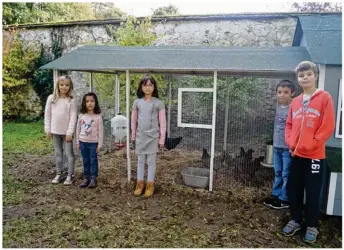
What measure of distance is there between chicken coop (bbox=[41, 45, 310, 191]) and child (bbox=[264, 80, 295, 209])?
243 millimetres

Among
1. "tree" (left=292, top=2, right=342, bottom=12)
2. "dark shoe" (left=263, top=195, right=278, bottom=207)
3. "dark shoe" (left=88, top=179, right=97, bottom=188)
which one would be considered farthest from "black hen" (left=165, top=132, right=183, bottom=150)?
"tree" (left=292, top=2, right=342, bottom=12)

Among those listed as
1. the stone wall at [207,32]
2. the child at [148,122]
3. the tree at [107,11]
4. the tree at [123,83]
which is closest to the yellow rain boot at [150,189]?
the child at [148,122]

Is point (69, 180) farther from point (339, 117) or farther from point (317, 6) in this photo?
point (317, 6)

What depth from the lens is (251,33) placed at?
23.9ft

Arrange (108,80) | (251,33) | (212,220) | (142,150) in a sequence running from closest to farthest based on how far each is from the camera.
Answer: (212,220)
(142,150)
(108,80)
(251,33)

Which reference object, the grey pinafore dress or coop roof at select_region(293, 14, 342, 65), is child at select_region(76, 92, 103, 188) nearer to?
the grey pinafore dress

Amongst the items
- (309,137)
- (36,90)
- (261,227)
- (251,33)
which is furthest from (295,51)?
(36,90)

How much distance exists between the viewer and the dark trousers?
8.98 feet

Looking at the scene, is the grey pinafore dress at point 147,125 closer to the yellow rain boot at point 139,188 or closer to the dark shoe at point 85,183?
the yellow rain boot at point 139,188

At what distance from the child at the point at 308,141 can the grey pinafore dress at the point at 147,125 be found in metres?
1.50

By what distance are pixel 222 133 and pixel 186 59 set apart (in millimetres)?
1585

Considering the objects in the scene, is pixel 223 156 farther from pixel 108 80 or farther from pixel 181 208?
pixel 108 80

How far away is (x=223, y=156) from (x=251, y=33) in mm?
3764

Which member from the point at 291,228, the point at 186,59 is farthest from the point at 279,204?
the point at 186,59
